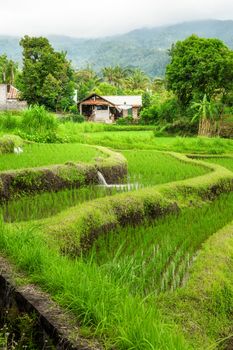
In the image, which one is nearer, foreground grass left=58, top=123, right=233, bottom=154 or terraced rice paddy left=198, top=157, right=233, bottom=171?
terraced rice paddy left=198, top=157, right=233, bottom=171

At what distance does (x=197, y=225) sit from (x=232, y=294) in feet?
7.85

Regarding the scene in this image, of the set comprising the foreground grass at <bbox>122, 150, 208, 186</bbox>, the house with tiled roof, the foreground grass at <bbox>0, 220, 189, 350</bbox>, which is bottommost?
the foreground grass at <bbox>122, 150, 208, 186</bbox>

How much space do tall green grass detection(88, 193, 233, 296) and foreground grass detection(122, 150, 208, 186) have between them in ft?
9.60

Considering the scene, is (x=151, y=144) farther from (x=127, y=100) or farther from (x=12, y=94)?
(x=127, y=100)

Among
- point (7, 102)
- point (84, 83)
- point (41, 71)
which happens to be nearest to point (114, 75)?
point (84, 83)

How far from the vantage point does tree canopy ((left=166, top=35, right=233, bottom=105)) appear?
29.5 metres

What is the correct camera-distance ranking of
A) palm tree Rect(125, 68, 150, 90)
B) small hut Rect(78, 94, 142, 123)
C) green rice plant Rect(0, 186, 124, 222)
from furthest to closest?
palm tree Rect(125, 68, 150, 90) → small hut Rect(78, 94, 142, 123) → green rice plant Rect(0, 186, 124, 222)

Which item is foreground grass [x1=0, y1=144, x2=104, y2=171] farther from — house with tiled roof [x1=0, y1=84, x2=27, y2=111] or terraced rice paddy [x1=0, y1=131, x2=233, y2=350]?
house with tiled roof [x1=0, y1=84, x2=27, y2=111]

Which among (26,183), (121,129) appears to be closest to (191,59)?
(121,129)

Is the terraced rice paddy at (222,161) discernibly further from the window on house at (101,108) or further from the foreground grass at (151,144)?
the window on house at (101,108)

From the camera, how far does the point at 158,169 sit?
11.5m

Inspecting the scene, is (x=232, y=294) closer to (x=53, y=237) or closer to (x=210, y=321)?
(x=210, y=321)

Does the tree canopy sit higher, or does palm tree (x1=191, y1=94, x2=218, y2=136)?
the tree canopy

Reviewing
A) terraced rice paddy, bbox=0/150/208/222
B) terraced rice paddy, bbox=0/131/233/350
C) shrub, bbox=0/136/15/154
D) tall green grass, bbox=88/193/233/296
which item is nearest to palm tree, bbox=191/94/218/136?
terraced rice paddy, bbox=0/150/208/222
